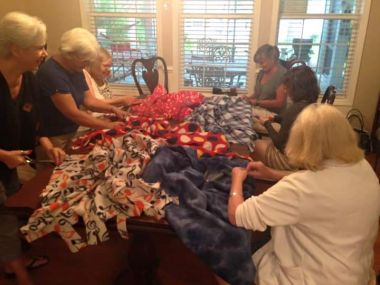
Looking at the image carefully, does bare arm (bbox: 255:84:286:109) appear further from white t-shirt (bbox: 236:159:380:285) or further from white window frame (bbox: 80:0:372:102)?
white t-shirt (bbox: 236:159:380:285)

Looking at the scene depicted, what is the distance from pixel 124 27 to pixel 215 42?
114 cm

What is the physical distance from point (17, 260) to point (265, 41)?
3.25 m

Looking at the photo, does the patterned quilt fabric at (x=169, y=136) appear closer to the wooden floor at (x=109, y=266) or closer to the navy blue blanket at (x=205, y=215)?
Answer: the navy blue blanket at (x=205, y=215)

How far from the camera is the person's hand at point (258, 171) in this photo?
4.41 ft

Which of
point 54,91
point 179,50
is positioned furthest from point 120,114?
point 179,50

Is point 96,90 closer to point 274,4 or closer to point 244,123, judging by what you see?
point 244,123

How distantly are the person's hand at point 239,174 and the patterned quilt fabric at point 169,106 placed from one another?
0.88 m

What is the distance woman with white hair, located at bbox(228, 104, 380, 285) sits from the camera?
1055 millimetres

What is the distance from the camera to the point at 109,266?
200 centimetres

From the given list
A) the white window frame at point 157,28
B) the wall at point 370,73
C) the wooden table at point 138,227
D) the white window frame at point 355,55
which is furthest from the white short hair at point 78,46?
the wall at point 370,73

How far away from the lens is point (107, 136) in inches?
60.6

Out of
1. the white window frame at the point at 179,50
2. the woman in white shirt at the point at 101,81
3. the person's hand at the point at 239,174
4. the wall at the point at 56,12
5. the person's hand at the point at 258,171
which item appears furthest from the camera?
the wall at the point at 56,12

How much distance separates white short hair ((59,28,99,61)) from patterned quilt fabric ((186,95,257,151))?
71 cm

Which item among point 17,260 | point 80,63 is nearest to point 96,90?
point 80,63
